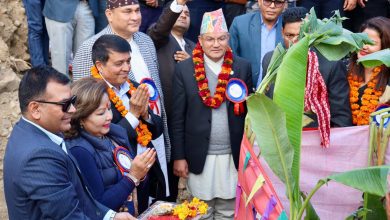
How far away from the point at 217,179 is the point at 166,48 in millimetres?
1402

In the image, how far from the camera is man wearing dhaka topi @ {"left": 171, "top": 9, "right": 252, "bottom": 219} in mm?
5934

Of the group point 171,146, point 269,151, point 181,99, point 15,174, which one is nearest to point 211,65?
point 181,99

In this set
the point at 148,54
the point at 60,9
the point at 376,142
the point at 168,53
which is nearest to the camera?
the point at 376,142

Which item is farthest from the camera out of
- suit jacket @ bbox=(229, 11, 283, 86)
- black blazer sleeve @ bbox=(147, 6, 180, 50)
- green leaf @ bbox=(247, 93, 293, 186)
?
suit jacket @ bbox=(229, 11, 283, 86)

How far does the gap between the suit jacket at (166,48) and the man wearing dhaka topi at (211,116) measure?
0.41 metres

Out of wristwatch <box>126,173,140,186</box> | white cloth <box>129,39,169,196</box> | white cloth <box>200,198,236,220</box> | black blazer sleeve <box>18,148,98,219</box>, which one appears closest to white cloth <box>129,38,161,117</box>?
white cloth <box>129,39,169,196</box>

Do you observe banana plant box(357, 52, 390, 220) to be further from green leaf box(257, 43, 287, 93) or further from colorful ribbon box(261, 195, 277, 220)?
colorful ribbon box(261, 195, 277, 220)

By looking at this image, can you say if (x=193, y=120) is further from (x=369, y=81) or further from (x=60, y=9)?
(x=60, y=9)

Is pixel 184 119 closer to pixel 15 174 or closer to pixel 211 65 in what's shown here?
pixel 211 65

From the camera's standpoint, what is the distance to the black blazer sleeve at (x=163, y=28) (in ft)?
21.0

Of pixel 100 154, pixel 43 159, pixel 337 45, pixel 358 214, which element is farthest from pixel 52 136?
pixel 358 214

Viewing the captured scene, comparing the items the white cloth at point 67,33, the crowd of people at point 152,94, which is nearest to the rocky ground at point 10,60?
the crowd of people at point 152,94

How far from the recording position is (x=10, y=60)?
7.26 meters

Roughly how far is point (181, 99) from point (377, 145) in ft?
6.62
